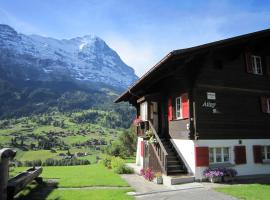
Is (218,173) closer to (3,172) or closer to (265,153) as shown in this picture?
(265,153)

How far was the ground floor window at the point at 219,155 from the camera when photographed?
1609 centimetres

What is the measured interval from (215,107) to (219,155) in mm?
2677

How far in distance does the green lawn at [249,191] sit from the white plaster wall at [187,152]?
8.77ft

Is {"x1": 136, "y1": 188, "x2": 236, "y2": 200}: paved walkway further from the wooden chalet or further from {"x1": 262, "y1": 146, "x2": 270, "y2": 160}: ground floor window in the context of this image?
{"x1": 262, "y1": 146, "x2": 270, "y2": 160}: ground floor window

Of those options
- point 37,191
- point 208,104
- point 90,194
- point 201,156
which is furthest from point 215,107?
point 37,191

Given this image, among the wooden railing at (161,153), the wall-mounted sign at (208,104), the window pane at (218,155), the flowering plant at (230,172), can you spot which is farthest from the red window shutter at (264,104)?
the wooden railing at (161,153)

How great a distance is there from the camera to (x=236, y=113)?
1711 cm

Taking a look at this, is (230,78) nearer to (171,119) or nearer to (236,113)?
(236,113)

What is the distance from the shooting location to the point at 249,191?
12148 millimetres

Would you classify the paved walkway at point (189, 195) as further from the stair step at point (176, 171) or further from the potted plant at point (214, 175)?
the stair step at point (176, 171)

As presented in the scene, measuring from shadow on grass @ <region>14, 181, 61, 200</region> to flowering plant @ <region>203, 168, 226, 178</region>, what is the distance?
7.51 meters

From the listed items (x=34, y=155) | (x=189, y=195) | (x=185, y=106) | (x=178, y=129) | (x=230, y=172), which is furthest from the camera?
(x=34, y=155)

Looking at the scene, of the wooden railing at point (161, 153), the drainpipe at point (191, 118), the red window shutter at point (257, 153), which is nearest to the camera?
the wooden railing at point (161, 153)

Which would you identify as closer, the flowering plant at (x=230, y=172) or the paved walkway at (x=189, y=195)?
the paved walkway at (x=189, y=195)
